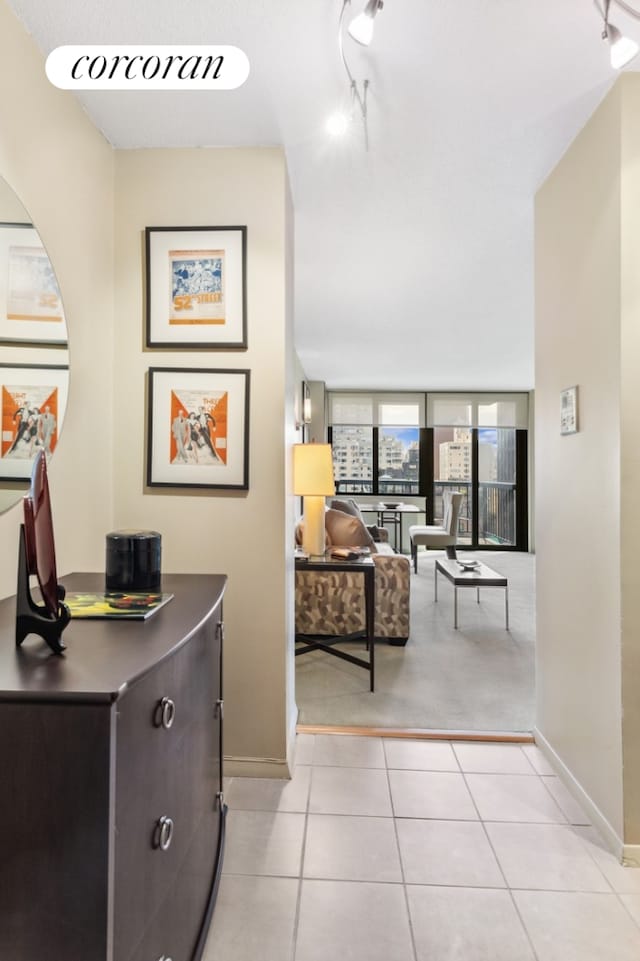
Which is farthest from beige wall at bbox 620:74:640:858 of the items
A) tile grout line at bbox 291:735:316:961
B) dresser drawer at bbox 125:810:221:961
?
dresser drawer at bbox 125:810:221:961

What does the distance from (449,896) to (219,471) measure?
162 cm

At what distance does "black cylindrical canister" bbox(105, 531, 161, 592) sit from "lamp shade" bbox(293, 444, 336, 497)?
1.50 m

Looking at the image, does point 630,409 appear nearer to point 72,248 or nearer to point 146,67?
point 146,67

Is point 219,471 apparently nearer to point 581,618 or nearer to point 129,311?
point 129,311

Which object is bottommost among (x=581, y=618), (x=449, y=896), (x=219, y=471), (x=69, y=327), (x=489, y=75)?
(x=449, y=896)

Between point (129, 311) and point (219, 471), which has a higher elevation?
point (129, 311)

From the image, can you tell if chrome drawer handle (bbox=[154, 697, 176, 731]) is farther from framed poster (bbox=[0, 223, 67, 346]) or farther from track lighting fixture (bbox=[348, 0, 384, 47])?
track lighting fixture (bbox=[348, 0, 384, 47])

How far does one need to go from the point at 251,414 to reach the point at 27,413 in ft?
2.87

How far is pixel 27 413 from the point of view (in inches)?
58.9

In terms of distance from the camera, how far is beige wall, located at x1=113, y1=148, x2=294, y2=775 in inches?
85.3

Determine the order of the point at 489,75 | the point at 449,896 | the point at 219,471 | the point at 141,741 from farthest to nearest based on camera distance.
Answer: the point at 219,471 < the point at 489,75 < the point at 449,896 < the point at 141,741

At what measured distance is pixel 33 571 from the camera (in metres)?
1.00

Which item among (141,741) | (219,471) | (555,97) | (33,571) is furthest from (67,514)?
(555,97)

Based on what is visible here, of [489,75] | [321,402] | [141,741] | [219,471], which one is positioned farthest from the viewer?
[321,402]
